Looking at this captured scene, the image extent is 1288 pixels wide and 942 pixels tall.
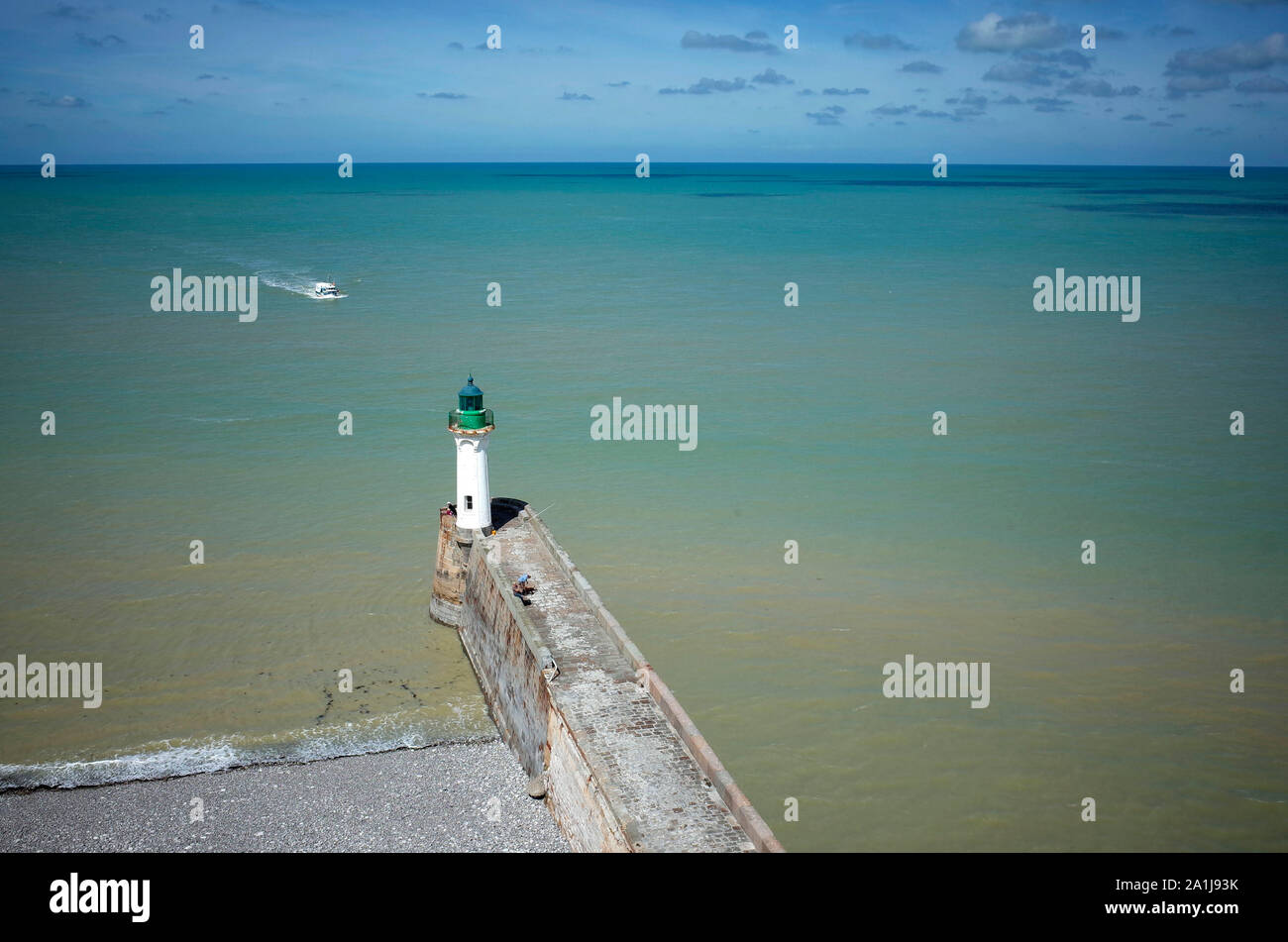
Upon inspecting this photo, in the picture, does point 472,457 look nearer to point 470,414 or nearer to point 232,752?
point 470,414

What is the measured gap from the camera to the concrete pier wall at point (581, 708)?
11938 millimetres

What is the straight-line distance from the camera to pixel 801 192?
5994 inches

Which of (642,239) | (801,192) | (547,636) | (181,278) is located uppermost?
(801,192)

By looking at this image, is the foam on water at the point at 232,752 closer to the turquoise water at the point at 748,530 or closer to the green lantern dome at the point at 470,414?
the turquoise water at the point at 748,530

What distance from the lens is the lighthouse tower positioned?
1848 centimetres

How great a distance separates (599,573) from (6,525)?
44.1ft

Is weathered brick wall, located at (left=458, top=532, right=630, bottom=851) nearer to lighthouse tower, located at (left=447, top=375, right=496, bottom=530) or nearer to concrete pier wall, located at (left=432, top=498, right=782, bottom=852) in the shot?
concrete pier wall, located at (left=432, top=498, right=782, bottom=852)

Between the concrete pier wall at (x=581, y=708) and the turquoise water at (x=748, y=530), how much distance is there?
1.21m

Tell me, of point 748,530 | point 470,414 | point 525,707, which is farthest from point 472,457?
point 748,530

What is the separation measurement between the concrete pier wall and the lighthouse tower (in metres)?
0.42

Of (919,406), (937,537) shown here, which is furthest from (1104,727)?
(919,406)

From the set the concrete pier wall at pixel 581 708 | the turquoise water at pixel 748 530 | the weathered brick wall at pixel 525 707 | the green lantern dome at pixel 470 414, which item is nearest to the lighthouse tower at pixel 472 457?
the green lantern dome at pixel 470 414

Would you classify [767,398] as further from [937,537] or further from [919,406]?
[937,537]

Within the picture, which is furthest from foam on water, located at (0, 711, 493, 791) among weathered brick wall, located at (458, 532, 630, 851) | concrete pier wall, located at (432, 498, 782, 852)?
concrete pier wall, located at (432, 498, 782, 852)
